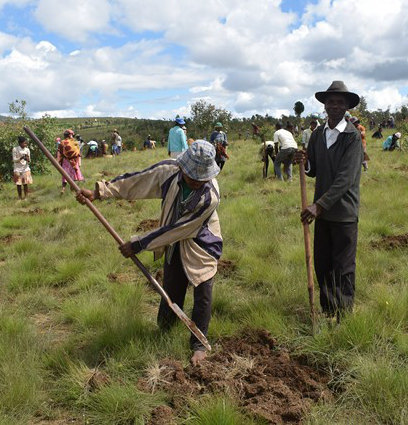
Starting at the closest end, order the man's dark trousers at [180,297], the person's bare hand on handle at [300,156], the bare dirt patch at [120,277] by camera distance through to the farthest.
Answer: the man's dark trousers at [180,297] → the person's bare hand on handle at [300,156] → the bare dirt patch at [120,277]

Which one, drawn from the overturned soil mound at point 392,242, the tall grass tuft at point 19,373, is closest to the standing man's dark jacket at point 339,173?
the overturned soil mound at point 392,242

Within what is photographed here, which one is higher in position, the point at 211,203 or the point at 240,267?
the point at 211,203

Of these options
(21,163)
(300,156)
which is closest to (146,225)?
(300,156)

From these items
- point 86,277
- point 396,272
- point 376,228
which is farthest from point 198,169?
point 376,228

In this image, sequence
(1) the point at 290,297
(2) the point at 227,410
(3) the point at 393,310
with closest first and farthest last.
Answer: (2) the point at 227,410 → (3) the point at 393,310 → (1) the point at 290,297

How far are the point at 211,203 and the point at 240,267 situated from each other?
2.23 metres

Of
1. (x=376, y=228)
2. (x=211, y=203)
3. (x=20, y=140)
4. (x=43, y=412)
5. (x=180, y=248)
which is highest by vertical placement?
(x=20, y=140)

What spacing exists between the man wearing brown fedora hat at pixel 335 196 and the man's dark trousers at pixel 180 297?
106cm

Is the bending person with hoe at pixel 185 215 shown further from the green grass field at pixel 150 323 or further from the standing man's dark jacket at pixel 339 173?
the standing man's dark jacket at pixel 339 173

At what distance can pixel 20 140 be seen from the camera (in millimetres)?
10352

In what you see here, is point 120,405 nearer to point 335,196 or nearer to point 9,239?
point 335,196

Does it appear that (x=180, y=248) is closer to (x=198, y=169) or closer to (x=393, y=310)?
(x=198, y=169)

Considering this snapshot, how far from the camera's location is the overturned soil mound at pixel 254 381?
2.71m

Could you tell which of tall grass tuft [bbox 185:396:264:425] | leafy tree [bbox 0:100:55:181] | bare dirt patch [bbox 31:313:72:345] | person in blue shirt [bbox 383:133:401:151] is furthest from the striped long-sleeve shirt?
person in blue shirt [bbox 383:133:401:151]
